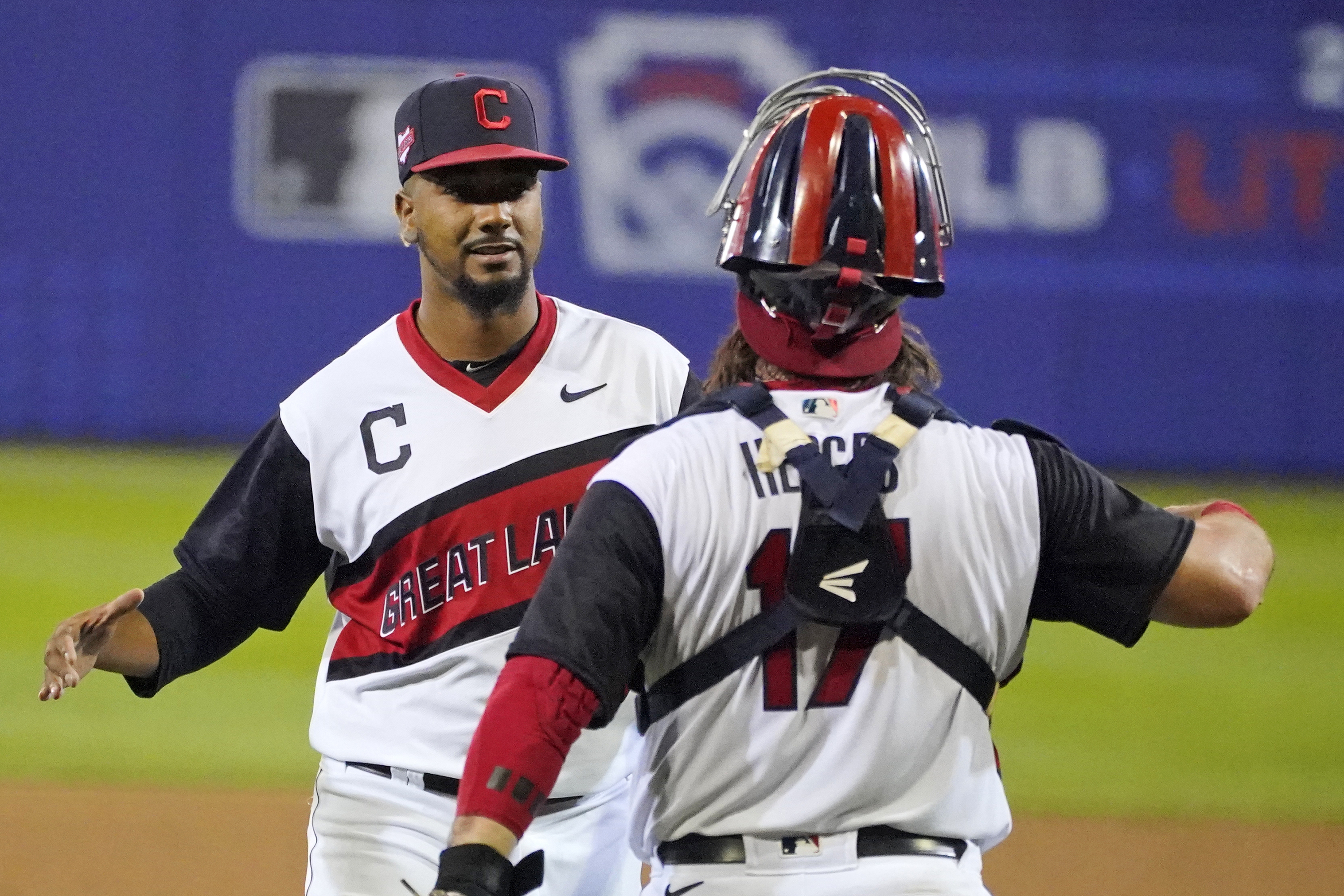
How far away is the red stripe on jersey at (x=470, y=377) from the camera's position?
300 centimetres

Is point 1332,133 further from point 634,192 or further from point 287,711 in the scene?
point 287,711

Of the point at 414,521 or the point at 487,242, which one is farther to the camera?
the point at 487,242

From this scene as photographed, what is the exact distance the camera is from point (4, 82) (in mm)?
10953

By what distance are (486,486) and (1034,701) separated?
481cm

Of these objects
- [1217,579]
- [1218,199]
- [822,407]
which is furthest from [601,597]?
[1218,199]

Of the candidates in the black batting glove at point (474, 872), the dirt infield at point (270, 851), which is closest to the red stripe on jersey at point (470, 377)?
the black batting glove at point (474, 872)

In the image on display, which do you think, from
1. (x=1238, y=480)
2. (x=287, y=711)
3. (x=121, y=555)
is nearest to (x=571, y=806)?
(x=287, y=711)

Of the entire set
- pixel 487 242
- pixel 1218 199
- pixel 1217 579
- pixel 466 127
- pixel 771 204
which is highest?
pixel 466 127

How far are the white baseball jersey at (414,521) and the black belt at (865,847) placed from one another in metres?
0.83

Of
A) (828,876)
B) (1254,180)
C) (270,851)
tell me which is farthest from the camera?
(1254,180)

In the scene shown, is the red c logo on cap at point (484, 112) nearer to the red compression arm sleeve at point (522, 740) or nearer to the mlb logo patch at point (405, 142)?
the mlb logo patch at point (405, 142)

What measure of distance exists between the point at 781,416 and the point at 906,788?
49cm

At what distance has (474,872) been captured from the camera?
174 cm

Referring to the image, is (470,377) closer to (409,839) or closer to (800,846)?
(409,839)
